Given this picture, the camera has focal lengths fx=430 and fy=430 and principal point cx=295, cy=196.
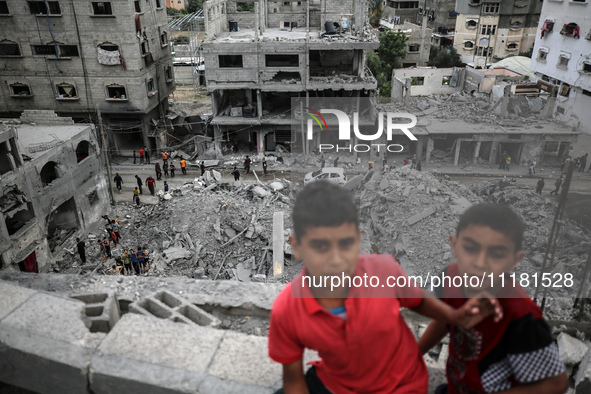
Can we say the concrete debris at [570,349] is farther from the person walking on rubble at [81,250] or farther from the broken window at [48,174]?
the broken window at [48,174]

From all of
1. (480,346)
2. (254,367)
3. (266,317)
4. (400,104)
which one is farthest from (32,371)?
(400,104)

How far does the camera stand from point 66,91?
85.3 ft

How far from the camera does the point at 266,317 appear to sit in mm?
5223

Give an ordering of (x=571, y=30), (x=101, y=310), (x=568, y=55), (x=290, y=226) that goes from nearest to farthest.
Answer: (x=101, y=310) < (x=290, y=226) < (x=571, y=30) < (x=568, y=55)

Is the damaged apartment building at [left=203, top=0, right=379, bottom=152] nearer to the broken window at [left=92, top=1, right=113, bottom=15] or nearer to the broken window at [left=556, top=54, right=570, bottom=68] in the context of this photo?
the broken window at [left=92, top=1, right=113, bottom=15]

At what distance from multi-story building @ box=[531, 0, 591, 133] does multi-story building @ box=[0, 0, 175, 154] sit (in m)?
23.5

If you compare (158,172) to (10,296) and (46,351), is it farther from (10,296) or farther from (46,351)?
(46,351)

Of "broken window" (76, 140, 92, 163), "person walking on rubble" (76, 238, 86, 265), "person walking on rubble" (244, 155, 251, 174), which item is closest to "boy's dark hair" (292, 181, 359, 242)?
"person walking on rubble" (76, 238, 86, 265)

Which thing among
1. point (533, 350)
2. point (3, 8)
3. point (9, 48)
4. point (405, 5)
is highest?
point (3, 8)

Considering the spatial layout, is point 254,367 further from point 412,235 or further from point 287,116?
point 287,116

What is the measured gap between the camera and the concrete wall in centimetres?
3141

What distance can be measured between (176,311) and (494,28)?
42.8m

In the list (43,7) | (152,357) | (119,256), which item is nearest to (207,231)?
(119,256)

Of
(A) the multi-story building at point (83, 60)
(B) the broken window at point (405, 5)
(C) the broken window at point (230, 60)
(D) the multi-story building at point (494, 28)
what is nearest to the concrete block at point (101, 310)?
(A) the multi-story building at point (83, 60)
